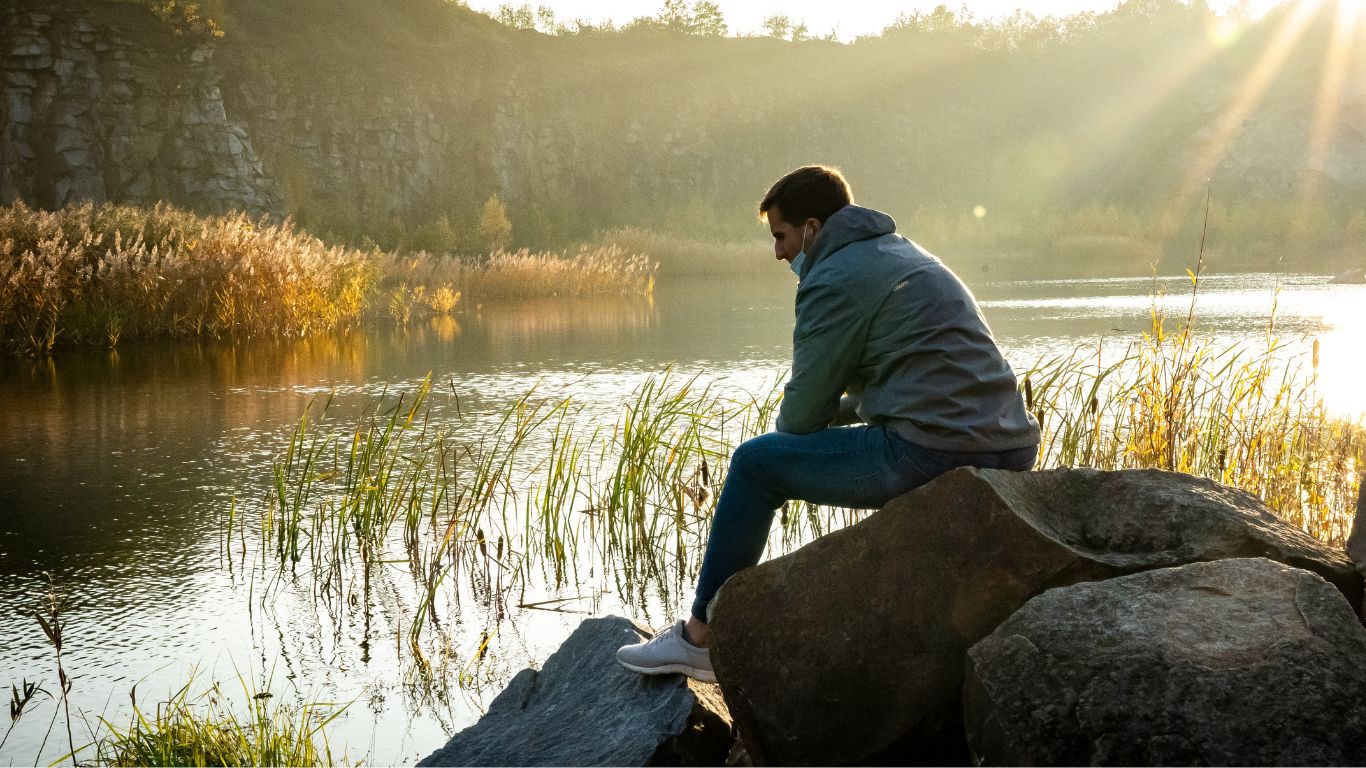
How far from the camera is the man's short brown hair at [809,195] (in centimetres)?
351

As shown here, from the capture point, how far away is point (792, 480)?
336cm

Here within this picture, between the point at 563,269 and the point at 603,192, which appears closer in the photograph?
the point at 563,269

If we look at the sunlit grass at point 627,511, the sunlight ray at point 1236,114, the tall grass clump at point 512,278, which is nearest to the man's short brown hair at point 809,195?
the sunlit grass at point 627,511

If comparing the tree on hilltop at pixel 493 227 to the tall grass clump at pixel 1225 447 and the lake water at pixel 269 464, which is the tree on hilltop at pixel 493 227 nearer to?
the lake water at pixel 269 464

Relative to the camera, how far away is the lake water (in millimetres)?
4508

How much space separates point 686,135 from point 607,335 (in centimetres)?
3573

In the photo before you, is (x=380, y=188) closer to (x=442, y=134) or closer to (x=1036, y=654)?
(x=442, y=134)

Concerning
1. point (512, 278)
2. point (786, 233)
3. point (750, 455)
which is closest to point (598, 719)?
point (750, 455)

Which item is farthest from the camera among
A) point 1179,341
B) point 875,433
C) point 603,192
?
point 603,192

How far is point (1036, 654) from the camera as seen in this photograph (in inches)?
97.5

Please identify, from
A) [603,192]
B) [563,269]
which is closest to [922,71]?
[603,192]

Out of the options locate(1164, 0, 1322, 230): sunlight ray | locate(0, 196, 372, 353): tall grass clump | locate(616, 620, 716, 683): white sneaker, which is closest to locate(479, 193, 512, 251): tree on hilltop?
locate(0, 196, 372, 353): tall grass clump

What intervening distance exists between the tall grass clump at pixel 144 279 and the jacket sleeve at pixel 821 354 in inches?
488

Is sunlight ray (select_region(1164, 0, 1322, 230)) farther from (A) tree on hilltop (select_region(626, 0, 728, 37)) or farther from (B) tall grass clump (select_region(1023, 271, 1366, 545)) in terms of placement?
(B) tall grass clump (select_region(1023, 271, 1366, 545))
